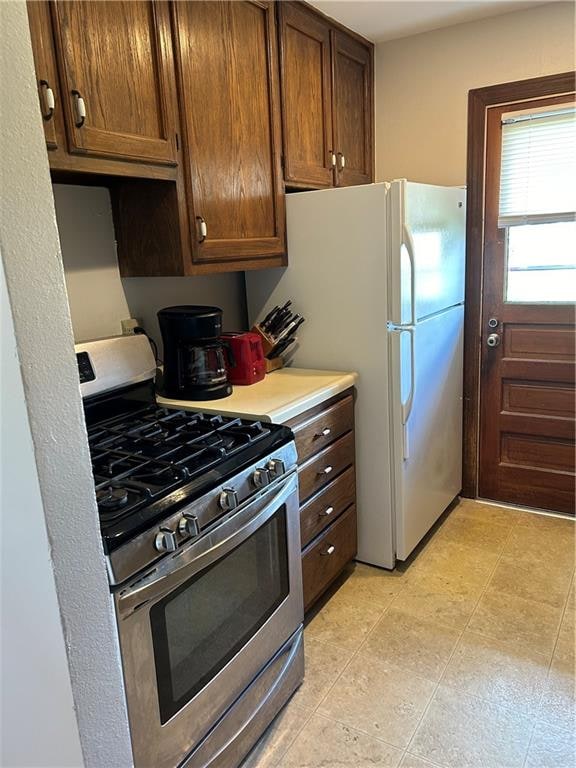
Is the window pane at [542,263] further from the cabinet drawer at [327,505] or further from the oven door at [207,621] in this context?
the oven door at [207,621]

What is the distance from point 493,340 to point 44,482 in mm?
2537

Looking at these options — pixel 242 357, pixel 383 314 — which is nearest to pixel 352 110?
pixel 383 314

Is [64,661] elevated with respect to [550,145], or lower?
lower

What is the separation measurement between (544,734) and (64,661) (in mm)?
1486

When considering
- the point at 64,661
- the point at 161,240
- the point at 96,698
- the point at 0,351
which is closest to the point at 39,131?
the point at 0,351

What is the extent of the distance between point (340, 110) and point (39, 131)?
216 cm

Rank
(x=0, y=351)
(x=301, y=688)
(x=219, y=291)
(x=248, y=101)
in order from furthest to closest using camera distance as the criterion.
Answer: (x=219, y=291)
(x=248, y=101)
(x=301, y=688)
(x=0, y=351)

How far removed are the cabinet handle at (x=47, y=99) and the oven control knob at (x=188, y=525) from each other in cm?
105

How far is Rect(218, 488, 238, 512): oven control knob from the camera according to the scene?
143 cm

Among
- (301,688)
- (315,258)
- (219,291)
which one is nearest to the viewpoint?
(301,688)

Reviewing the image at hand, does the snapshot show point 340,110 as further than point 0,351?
Yes

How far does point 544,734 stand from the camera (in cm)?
170

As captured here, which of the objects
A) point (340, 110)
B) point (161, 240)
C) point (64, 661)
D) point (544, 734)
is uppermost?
point (340, 110)

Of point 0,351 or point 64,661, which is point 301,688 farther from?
point 0,351
